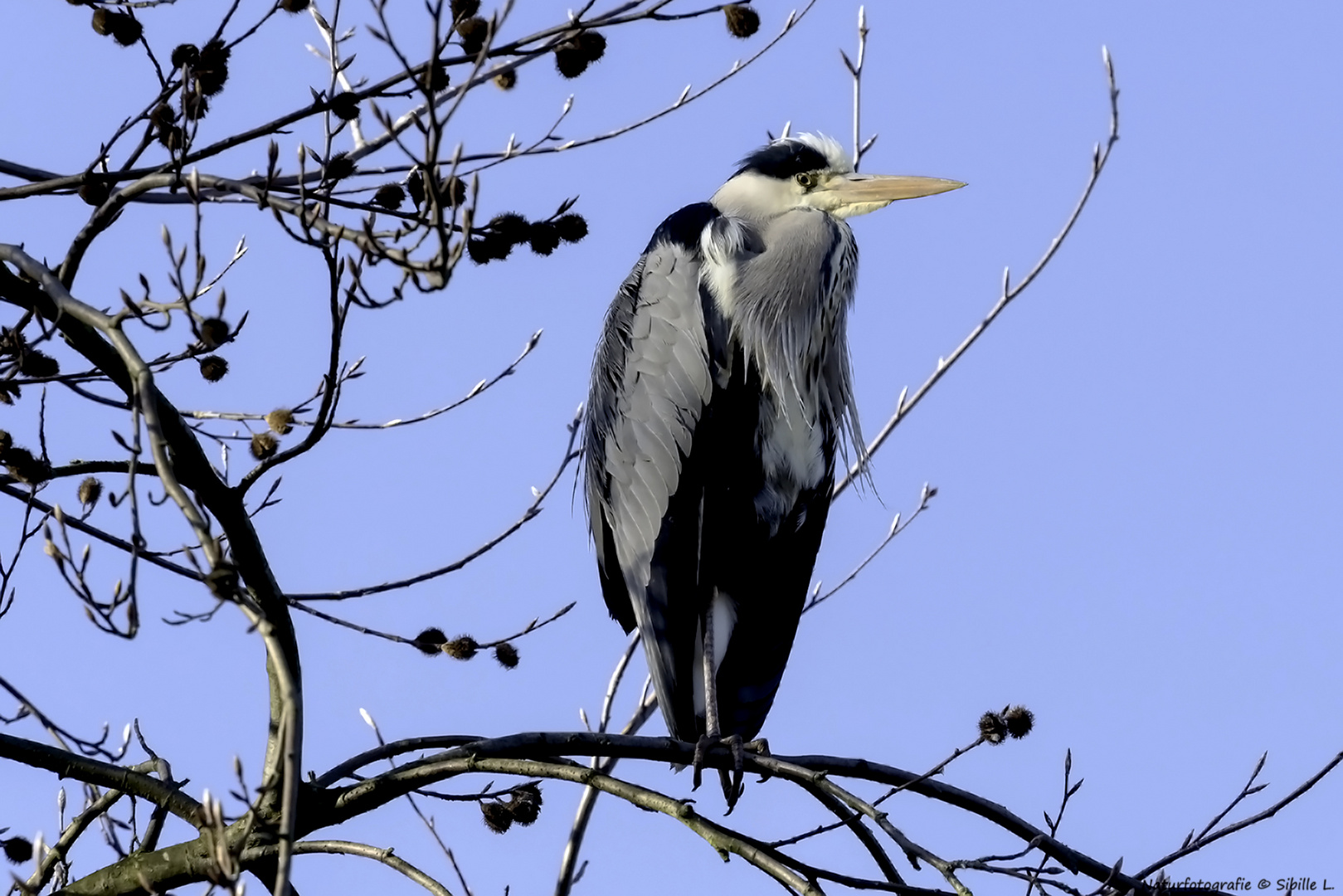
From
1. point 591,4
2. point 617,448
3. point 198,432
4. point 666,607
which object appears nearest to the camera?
point 591,4

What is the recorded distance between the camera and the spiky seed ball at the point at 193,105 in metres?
2.57

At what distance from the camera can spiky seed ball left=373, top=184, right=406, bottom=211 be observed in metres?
2.61

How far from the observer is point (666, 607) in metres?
4.00

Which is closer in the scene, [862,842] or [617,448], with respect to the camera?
[862,842]

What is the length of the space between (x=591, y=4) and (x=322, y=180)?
1.84 feet

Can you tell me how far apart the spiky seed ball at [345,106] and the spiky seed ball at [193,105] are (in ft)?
0.73

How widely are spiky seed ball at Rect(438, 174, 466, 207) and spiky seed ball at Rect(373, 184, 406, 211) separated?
0.33 meters

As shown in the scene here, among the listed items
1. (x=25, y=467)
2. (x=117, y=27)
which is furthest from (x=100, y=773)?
(x=117, y=27)

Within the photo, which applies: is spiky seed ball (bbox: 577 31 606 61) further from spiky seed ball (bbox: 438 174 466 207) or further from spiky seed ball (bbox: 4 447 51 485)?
spiky seed ball (bbox: 4 447 51 485)

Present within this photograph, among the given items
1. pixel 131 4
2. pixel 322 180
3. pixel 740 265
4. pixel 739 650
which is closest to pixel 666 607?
pixel 739 650

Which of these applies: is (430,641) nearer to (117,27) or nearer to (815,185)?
(117,27)

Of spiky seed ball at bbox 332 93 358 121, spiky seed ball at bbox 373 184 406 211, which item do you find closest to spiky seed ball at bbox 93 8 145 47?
spiky seed ball at bbox 332 93 358 121

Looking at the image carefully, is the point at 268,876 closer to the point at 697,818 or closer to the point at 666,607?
the point at 697,818

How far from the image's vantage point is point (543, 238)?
259 centimetres
